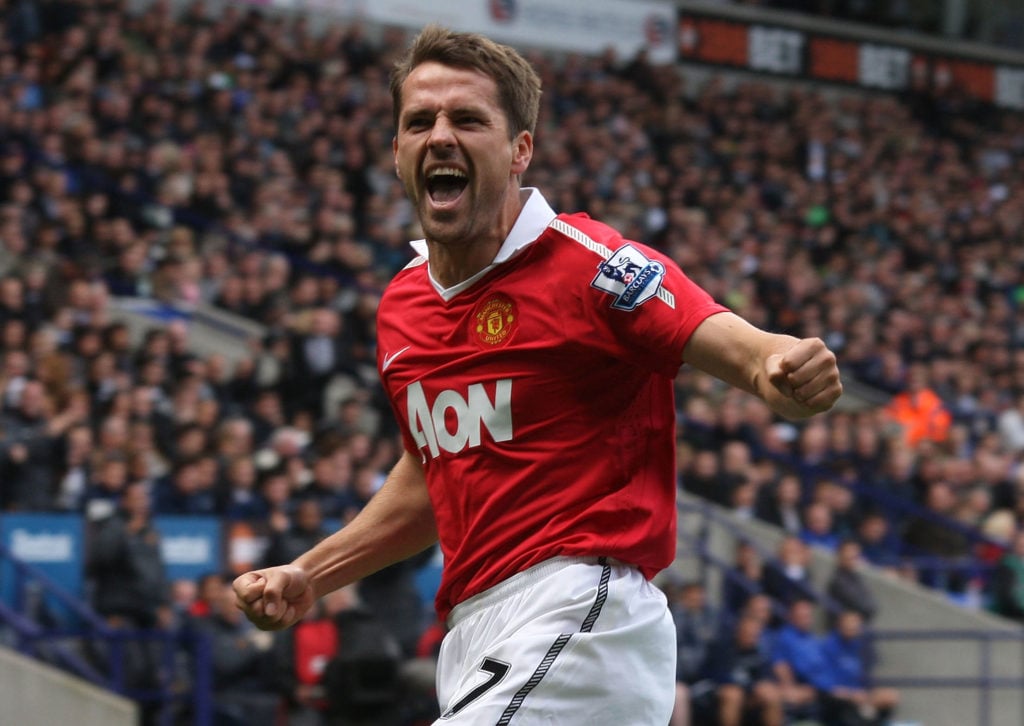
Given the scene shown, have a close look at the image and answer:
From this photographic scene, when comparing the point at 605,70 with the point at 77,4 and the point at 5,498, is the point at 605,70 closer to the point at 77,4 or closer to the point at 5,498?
the point at 77,4

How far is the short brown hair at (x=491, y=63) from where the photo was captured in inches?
144

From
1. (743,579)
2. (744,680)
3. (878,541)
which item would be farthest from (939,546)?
(744,680)

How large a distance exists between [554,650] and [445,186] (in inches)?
42.2

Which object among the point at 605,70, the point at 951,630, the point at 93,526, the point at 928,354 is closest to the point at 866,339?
the point at 928,354

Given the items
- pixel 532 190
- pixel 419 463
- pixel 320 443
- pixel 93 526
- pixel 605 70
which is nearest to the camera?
pixel 532 190

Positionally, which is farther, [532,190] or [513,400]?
[532,190]

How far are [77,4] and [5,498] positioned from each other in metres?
8.08

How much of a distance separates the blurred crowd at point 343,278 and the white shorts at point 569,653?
19.6 feet

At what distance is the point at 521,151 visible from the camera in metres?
3.75

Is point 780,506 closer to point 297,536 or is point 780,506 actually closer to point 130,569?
point 297,536

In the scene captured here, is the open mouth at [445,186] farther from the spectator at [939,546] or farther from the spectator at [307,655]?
the spectator at [939,546]

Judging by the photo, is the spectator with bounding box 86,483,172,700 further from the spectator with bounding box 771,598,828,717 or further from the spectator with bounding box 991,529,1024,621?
the spectator with bounding box 991,529,1024,621

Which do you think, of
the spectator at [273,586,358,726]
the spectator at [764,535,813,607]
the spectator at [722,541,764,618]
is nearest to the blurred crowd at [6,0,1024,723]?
the spectator at [273,586,358,726]

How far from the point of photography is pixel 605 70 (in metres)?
23.8
